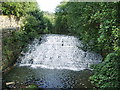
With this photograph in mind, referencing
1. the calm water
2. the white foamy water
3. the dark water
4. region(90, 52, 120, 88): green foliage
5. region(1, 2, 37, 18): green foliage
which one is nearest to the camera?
region(90, 52, 120, 88): green foliage

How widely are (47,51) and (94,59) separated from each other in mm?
3712

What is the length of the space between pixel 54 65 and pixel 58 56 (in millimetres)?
1096

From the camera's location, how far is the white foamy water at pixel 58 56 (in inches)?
333

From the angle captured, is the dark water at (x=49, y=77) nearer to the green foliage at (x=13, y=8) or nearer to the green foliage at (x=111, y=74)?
the green foliage at (x=111, y=74)

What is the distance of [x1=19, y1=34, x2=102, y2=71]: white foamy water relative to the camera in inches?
333

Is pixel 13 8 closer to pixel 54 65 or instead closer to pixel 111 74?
pixel 54 65

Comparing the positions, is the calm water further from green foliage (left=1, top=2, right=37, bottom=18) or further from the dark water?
green foliage (left=1, top=2, right=37, bottom=18)

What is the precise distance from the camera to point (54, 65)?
334 inches

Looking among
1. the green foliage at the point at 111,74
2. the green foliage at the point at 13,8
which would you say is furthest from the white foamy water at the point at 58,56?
the green foliage at the point at 111,74

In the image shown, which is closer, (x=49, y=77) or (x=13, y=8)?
(x=49, y=77)

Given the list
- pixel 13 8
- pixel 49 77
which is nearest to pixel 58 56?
pixel 49 77

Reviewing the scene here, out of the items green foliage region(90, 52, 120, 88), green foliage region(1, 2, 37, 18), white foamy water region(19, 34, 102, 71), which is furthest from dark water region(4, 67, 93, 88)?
green foliage region(1, 2, 37, 18)

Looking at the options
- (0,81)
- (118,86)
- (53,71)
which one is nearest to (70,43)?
(53,71)

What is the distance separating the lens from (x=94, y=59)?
8.85 metres
